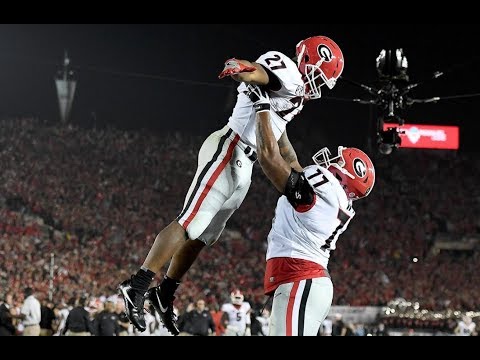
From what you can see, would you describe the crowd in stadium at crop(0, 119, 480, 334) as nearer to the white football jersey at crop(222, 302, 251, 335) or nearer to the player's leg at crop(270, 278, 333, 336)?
the white football jersey at crop(222, 302, 251, 335)

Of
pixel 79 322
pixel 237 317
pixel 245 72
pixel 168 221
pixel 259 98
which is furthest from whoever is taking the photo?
pixel 168 221

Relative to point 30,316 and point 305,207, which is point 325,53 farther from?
point 30,316

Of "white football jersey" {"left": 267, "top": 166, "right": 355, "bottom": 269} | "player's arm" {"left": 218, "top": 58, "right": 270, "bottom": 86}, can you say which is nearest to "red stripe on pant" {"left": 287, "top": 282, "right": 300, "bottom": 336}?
"white football jersey" {"left": 267, "top": 166, "right": 355, "bottom": 269}

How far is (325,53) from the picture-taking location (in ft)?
16.4

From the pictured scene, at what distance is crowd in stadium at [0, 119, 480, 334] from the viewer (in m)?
19.2

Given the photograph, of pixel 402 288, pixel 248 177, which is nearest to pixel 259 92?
pixel 248 177

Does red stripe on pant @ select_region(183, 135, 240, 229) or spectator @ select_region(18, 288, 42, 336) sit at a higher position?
red stripe on pant @ select_region(183, 135, 240, 229)

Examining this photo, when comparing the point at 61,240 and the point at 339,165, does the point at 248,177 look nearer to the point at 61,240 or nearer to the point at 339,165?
the point at 339,165

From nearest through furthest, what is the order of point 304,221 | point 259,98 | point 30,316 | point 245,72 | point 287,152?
1. point 245,72
2. point 259,98
3. point 304,221
4. point 287,152
5. point 30,316

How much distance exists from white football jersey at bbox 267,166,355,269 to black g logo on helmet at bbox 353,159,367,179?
0.18m

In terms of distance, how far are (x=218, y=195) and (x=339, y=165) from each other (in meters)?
0.82

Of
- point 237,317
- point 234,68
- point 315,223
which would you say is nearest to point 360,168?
point 315,223

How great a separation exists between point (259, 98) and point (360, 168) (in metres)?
0.88
